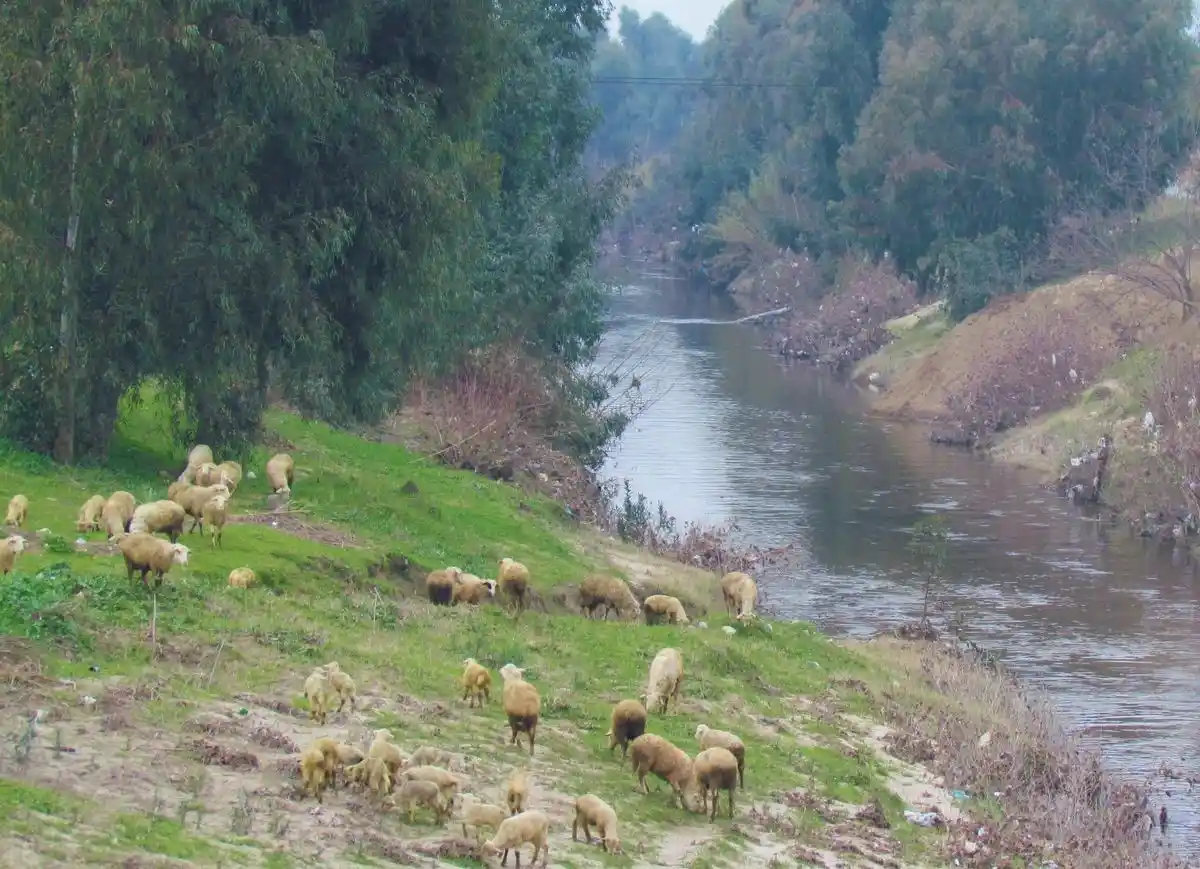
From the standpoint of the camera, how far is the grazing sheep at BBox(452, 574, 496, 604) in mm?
23000

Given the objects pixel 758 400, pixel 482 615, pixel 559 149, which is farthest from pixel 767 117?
pixel 482 615

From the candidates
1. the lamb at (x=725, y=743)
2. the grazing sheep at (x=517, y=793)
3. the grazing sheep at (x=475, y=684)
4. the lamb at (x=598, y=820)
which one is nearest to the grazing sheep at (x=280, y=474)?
the grazing sheep at (x=475, y=684)

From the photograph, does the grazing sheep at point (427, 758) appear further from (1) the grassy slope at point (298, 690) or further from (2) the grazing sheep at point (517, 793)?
(2) the grazing sheep at point (517, 793)

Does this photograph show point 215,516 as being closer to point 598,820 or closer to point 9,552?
point 9,552

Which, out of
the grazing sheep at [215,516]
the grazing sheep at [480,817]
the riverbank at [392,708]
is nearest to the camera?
the riverbank at [392,708]

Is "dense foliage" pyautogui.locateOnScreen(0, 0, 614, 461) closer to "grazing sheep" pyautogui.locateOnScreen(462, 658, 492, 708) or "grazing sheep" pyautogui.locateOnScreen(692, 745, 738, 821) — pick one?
"grazing sheep" pyautogui.locateOnScreen(462, 658, 492, 708)

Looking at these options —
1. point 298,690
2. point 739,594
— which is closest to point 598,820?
point 298,690

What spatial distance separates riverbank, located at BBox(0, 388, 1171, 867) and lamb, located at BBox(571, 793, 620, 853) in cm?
17

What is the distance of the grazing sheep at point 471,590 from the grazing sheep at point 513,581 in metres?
0.19

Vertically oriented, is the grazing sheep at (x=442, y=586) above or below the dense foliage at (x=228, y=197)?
below

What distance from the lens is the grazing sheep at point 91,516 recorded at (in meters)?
20.9

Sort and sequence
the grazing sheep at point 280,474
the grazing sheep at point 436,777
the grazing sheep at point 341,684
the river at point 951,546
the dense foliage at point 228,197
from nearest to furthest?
the grazing sheep at point 436,777, the grazing sheep at point 341,684, the dense foliage at point 228,197, the grazing sheep at point 280,474, the river at point 951,546

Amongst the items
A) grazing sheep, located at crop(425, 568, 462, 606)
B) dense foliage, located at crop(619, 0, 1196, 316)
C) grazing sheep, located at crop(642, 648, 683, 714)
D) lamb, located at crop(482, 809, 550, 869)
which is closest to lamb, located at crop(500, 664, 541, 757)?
grazing sheep, located at crop(642, 648, 683, 714)

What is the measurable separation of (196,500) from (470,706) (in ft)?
19.0
